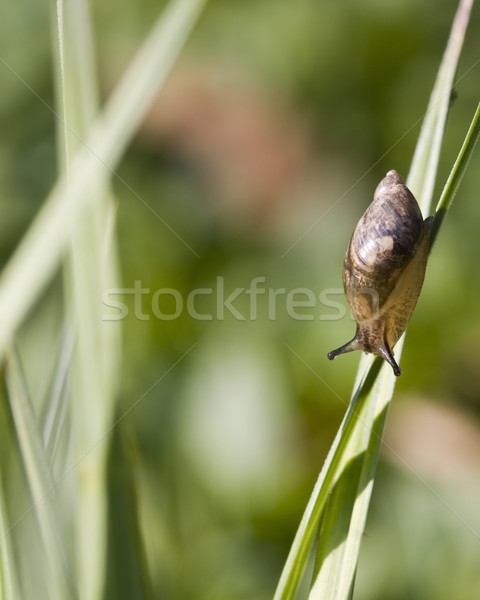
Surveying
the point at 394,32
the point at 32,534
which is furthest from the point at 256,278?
the point at 32,534

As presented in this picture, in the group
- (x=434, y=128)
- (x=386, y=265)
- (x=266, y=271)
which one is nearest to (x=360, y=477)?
(x=386, y=265)

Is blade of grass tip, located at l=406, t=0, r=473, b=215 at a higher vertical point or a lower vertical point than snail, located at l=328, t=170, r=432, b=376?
higher

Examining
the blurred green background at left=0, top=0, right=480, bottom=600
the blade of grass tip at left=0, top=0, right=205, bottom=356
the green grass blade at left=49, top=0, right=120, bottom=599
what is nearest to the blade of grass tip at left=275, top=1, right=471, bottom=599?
the green grass blade at left=49, top=0, right=120, bottom=599

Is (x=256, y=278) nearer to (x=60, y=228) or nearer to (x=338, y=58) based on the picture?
(x=338, y=58)

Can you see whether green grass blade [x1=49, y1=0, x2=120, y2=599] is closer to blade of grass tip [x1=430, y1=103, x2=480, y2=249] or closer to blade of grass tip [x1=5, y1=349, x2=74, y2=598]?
blade of grass tip [x1=5, y1=349, x2=74, y2=598]

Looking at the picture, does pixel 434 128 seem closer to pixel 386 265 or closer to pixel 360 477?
pixel 386 265

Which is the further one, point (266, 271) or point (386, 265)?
point (266, 271)
